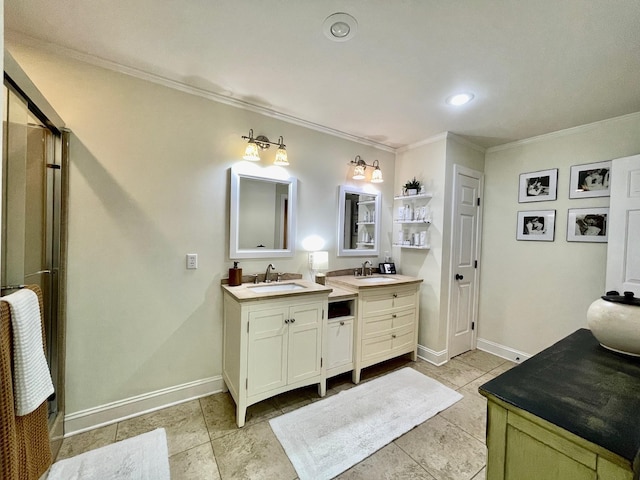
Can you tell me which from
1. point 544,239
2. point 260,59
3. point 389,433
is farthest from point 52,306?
point 544,239

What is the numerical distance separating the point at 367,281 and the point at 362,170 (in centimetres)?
122

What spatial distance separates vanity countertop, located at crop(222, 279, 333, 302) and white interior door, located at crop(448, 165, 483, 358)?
66.3 inches

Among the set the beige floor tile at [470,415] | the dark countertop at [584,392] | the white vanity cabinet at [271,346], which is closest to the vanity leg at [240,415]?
the white vanity cabinet at [271,346]

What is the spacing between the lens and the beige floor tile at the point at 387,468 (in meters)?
1.53

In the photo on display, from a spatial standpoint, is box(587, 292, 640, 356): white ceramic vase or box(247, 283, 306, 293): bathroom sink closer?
box(587, 292, 640, 356): white ceramic vase

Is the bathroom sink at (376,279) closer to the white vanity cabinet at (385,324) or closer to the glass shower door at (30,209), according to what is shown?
the white vanity cabinet at (385,324)

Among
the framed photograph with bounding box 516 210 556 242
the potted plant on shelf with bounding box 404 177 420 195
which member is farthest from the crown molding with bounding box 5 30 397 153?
the framed photograph with bounding box 516 210 556 242

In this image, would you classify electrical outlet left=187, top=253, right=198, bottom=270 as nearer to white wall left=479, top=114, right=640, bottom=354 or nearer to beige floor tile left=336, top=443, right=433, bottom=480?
beige floor tile left=336, top=443, right=433, bottom=480

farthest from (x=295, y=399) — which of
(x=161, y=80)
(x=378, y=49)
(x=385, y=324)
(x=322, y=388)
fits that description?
(x=161, y=80)

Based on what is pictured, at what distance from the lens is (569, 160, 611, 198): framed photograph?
7.88 ft

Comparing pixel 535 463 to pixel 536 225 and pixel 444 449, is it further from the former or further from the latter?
pixel 536 225

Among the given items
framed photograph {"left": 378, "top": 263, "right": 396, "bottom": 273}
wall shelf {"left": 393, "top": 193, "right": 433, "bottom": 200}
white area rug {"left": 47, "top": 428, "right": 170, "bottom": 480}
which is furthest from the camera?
framed photograph {"left": 378, "top": 263, "right": 396, "bottom": 273}

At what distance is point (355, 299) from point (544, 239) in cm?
212

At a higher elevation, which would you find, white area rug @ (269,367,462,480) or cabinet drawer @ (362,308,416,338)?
cabinet drawer @ (362,308,416,338)
